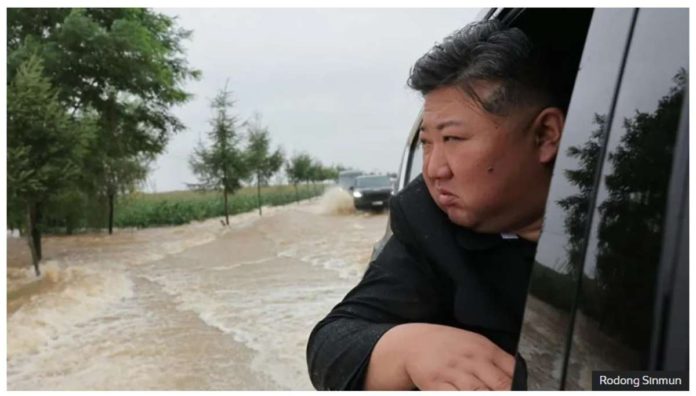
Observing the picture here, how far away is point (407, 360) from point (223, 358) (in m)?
4.64

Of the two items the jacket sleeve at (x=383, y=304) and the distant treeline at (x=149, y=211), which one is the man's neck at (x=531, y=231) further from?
the distant treeline at (x=149, y=211)

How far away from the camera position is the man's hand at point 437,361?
853 millimetres

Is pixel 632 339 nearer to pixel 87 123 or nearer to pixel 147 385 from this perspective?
pixel 147 385

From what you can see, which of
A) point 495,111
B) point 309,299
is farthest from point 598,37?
point 309,299

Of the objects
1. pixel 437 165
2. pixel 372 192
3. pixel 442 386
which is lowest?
pixel 442 386

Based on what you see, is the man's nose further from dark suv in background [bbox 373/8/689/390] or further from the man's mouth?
dark suv in background [bbox 373/8/689/390]

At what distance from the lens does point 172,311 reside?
23.7ft

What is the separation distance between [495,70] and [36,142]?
29.8 ft

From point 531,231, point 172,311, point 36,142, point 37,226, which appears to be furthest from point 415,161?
point 37,226

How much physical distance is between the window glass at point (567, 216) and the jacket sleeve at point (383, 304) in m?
0.24

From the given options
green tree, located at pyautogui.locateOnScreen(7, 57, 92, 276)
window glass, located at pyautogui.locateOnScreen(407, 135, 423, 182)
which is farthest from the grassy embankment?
window glass, located at pyautogui.locateOnScreen(407, 135, 423, 182)

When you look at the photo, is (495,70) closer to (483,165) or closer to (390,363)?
(483,165)

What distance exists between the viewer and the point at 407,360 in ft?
2.89

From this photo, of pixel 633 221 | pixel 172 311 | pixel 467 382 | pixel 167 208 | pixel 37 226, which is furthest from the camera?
pixel 167 208
